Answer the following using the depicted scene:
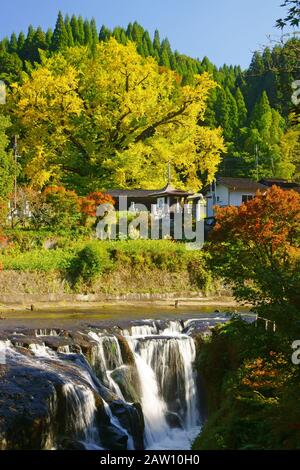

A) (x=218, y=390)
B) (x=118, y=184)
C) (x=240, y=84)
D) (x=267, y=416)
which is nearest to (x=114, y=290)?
(x=118, y=184)

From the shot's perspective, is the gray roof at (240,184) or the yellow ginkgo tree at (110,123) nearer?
the yellow ginkgo tree at (110,123)

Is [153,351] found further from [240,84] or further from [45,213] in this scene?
[240,84]

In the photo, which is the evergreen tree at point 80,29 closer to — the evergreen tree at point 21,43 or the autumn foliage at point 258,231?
the evergreen tree at point 21,43

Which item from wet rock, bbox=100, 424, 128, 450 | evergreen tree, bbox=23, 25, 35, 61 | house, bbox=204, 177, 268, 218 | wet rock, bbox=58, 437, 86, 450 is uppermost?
evergreen tree, bbox=23, 25, 35, 61

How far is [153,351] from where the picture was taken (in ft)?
58.9

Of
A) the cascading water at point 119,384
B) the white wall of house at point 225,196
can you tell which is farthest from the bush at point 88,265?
the white wall of house at point 225,196

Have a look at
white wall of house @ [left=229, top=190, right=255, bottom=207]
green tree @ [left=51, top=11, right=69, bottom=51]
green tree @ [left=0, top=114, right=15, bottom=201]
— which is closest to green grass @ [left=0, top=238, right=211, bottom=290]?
green tree @ [left=0, top=114, right=15, bottom=201]

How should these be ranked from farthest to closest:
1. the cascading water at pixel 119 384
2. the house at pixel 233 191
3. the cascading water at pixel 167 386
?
1. the house at pixel 233 191
2. the cascading water at pixel 167 386
3. the cascading water at pixel 119 384

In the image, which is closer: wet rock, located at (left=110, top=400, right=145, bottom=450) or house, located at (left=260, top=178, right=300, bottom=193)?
wet rock, located at (left=110, top=400, right=145, bottom=450)

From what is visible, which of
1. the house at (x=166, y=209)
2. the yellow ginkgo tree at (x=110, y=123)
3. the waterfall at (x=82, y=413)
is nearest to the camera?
the waterfall at (x=82, y=413)

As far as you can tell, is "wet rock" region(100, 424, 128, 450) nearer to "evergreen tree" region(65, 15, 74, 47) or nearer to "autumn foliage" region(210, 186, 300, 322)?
"autumn foliage" region(210, 186, 300, 322)

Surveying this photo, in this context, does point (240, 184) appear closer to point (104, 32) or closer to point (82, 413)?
point (82, 413)

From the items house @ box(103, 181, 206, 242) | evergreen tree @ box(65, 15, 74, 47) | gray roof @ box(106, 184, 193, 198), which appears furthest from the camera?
evergreen tree @ box(65, 15, 74, 47)

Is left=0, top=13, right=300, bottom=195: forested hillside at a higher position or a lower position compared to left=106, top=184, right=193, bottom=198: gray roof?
higher
